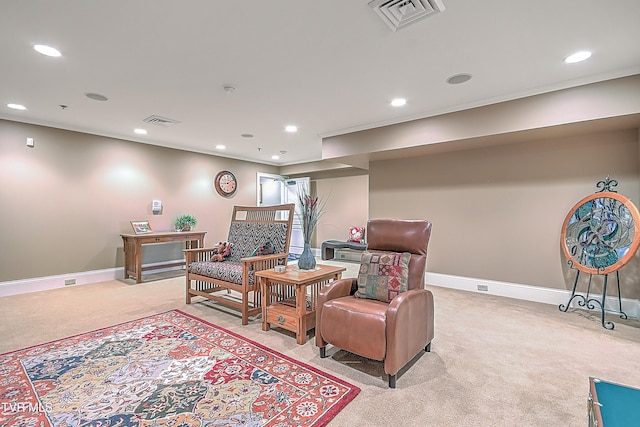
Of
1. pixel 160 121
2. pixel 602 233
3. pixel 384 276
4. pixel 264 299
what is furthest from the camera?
pixel 160 121

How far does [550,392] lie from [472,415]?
2.09ft

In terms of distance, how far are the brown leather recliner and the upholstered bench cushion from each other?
110cm

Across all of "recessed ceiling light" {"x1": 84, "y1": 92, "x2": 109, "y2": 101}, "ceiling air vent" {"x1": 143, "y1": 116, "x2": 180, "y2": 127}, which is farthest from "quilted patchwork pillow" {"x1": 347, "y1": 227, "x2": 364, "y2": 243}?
"recessed ceiling light" {"x1": 84, "y1": 92, "x2": 109, "y2": 101}

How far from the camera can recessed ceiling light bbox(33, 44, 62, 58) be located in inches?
92.7

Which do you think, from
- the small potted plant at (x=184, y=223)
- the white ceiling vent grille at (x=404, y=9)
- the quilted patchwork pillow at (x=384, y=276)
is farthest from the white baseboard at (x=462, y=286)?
the white ceiling vent grille at (x=404, y=9)

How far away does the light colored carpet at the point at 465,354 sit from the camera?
1.67 metres

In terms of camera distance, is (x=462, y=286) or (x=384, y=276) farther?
(x=462, y=286)

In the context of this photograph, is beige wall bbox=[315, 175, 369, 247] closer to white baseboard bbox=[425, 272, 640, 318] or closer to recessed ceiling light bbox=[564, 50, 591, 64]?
white baseboard bbox=[425, 272, 640, 318]

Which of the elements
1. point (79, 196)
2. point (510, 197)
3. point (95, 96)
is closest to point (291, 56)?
point (95, 96)

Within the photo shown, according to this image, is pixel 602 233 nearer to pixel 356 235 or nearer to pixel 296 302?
pixel 296 302

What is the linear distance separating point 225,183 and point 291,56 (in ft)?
15.5

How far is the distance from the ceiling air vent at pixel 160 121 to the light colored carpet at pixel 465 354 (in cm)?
249

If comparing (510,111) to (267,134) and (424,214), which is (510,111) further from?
(267,134)

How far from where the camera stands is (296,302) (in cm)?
261
